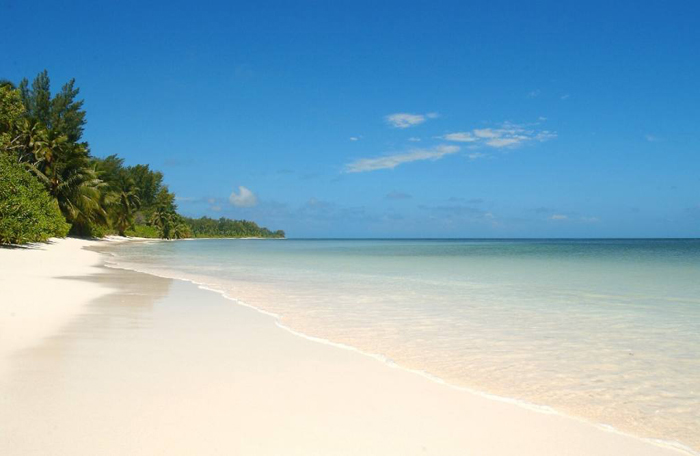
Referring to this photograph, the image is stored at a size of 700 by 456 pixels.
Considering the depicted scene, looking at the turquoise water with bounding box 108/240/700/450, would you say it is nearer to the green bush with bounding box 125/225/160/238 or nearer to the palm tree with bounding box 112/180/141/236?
the palm tree with bounding box 112/180/141/236

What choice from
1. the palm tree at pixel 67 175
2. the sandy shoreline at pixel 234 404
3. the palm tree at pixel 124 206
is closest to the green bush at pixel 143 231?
the palm tree at pixel 124 206

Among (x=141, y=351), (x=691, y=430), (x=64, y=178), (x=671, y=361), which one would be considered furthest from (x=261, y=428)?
(x=64, y=178)

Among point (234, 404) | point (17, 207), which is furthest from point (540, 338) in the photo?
point (17, 207)

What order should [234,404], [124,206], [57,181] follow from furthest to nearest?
[124,206]
[57,181]
[234,404]

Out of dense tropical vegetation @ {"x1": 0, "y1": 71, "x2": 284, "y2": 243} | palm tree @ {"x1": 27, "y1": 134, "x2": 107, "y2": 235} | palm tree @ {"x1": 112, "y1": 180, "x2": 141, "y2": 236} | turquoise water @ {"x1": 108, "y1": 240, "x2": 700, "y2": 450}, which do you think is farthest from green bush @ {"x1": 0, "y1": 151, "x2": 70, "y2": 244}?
palm tree @ {"x1": 112, "y1": 180, "x2": 141, "y2": 236}

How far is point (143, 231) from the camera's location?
83.7 metres

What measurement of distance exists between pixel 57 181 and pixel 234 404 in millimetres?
46810

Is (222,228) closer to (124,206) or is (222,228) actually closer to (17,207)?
(124,206)

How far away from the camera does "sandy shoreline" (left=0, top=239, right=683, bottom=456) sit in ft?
10.3

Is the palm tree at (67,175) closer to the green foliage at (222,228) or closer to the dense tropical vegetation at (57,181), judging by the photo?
the dense tropical vegetation at (57,181)

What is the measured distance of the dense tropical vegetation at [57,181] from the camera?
24016 millimetres

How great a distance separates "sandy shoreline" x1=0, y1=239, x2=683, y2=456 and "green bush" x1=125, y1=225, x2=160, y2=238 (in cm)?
7813

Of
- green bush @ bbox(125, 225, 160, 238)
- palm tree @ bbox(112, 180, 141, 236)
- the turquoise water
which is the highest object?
palm tree @ bbox(112, 180, 141, 236)

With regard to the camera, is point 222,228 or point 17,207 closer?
point 17,207
